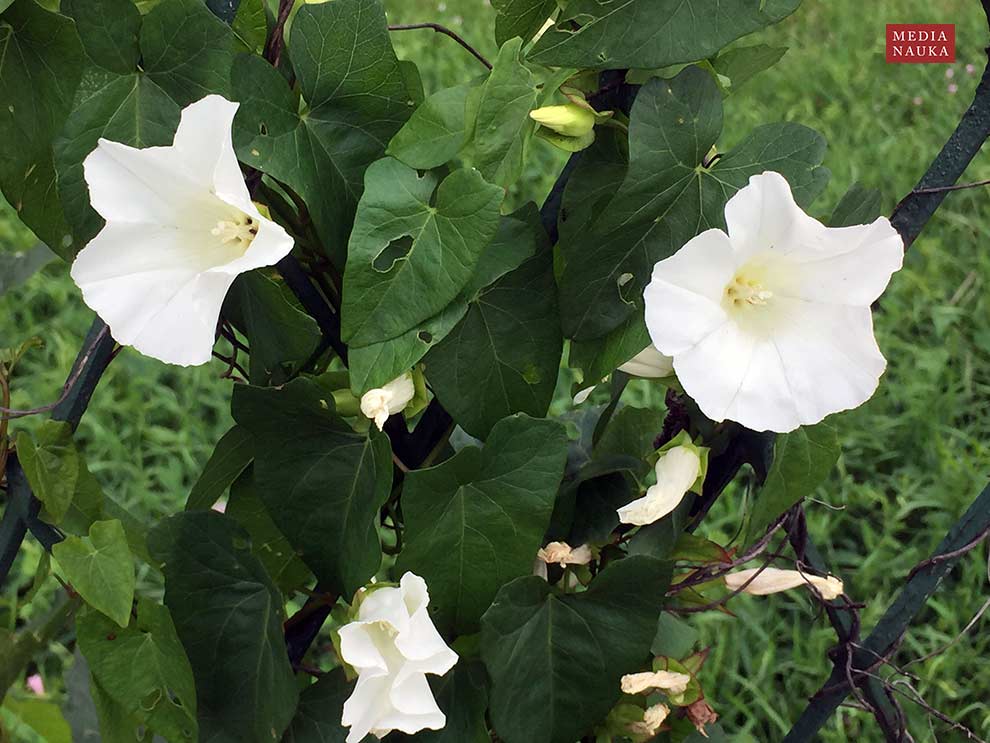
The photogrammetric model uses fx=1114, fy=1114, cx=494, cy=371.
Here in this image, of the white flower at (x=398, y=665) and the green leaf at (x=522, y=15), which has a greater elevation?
the green leaf at (x=522, y=15)

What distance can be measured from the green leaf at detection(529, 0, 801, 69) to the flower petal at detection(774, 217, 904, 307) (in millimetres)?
99

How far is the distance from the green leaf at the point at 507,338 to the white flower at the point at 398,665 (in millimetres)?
104

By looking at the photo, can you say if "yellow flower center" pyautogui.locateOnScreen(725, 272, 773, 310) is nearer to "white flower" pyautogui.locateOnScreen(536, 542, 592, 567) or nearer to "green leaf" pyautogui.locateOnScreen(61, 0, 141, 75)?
"white flower" pyautogui.locateOnScreen(536, 542, 592, 567)

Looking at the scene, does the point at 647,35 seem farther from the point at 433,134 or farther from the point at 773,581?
the point at 773,581

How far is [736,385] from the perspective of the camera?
0.50m

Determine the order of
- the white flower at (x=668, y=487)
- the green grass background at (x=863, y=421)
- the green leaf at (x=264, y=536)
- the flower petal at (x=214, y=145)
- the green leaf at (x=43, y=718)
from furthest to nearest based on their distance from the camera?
the green grass background at (x=863, y=421) → the green leaf at (x=43, y=718) → the green leaf at (x=264, y=536) → the white flower at (x=668, y=487) → the flower petal at (x=214, y=145)

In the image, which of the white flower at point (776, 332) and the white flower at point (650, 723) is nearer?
the white flower at point (776, 332)

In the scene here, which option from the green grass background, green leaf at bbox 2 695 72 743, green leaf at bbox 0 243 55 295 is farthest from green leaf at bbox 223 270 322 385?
the green grass background

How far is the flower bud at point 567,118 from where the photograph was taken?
1.67 feet

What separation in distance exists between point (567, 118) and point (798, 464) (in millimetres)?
217

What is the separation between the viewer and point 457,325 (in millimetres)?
573

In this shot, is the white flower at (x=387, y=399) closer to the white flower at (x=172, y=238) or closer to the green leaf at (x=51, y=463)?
the white flower at (x=172, y=238)

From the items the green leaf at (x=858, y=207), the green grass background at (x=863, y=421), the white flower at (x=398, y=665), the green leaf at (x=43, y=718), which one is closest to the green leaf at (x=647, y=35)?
the green leaf at (x=858, y=207)

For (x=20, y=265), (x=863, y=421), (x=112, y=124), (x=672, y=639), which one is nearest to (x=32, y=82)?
(x=112, y=124)
